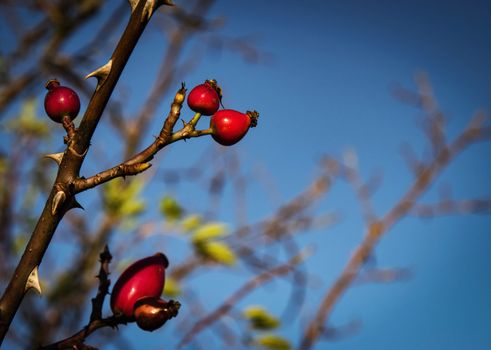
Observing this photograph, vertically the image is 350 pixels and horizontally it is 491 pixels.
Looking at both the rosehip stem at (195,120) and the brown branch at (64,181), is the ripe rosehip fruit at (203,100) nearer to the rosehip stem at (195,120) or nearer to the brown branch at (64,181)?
the rosehip stem at (195,120)

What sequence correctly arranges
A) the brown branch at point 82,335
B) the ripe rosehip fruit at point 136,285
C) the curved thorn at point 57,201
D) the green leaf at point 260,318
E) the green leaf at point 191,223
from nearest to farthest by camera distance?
the curved thorn at point 57,201 → the brown branch at point 82,335 → the ripe rosehip fruit at point 136,285 → the green leaf at point 260,318 → the green leaf at point 191,223

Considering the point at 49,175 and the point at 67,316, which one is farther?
the point at 49,175

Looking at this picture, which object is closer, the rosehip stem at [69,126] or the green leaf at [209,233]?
the rosehip stem at [69,126]

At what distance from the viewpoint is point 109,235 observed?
337cm

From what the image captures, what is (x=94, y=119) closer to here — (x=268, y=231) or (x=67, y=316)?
(x=268, y=231)

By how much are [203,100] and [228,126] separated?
61mm

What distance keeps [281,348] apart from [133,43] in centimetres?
190

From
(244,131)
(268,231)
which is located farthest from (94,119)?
(268,231)

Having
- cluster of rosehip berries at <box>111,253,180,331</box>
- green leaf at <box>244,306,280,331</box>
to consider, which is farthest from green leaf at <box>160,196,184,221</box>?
cluster of rosehip berries at <box>111,253,180,331</box>

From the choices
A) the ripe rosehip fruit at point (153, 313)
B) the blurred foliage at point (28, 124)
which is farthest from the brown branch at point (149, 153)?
the blurred foliage at point (28, 124)

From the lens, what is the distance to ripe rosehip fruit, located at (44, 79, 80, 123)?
2.79 feet

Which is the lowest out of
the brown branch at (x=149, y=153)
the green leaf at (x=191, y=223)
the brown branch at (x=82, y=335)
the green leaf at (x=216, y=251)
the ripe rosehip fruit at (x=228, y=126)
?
the brown branch at (x=82, y=335)

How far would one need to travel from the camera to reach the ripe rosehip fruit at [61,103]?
33.4 inches

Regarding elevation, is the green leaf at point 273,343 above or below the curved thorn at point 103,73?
above
